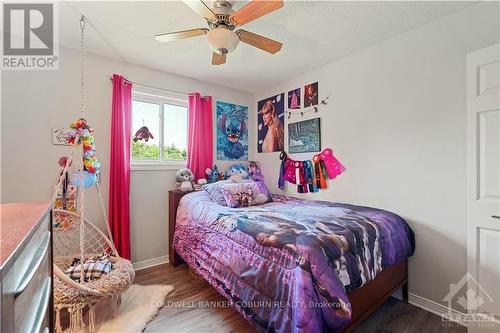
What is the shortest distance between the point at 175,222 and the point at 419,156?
2.74 metres

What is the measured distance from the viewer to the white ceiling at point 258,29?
5.92 feet

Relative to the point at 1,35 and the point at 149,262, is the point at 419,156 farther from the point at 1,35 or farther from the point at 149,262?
the point at 1,35

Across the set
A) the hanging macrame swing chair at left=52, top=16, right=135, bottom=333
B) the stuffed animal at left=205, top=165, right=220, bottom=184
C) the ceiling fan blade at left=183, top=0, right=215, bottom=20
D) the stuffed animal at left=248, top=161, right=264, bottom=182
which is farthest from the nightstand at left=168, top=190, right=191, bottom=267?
the ceiling fan blade at left=183, top=0, right=215, bottom=20

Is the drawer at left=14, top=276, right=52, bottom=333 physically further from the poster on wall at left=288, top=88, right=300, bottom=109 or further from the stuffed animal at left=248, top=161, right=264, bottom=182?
the poster on wall at left=288, top=88, right=300, bottom=109

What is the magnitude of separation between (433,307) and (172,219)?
281cm

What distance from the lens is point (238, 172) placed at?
3344mm

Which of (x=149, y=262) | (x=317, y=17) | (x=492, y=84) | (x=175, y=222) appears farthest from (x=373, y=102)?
(x=149, y=262)

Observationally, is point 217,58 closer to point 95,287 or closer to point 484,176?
point 95,287

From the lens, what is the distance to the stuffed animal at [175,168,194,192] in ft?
9.53

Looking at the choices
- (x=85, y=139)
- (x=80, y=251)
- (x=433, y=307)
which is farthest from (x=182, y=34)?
(x=433, y=307)

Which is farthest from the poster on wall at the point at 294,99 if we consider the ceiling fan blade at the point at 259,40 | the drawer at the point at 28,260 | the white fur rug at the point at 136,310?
the drawer at the point at 28,260

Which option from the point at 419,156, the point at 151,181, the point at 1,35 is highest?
the point at 1,35

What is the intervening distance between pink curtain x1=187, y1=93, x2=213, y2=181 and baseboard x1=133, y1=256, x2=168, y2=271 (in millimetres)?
1142

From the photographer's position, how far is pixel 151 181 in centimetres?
287
